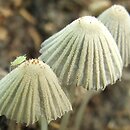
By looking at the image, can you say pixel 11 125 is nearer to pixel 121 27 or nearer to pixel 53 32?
pixel 121 27

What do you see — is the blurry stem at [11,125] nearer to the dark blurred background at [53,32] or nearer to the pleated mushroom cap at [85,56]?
the pleated mushroom cap at [85,56]

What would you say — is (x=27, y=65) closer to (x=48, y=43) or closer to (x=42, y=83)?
(x=42, y=83)

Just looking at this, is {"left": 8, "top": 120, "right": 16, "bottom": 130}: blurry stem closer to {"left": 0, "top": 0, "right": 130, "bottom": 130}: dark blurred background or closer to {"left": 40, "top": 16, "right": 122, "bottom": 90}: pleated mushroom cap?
{"left": 40, "top": 16, "right": 122, "bottom": 90}: pleated mushroom cap

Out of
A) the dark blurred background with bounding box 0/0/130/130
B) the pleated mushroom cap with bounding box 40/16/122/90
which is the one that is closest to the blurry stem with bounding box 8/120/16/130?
the pleated mushroom cap with bounding box 40/16/122/90

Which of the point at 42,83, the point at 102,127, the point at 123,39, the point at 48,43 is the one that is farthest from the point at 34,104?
the point at 102,127

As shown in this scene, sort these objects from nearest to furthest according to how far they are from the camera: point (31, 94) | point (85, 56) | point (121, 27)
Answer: point (31, 94), point (85, 56), point (121, 27)

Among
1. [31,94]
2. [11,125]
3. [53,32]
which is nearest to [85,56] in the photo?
[31,94]
